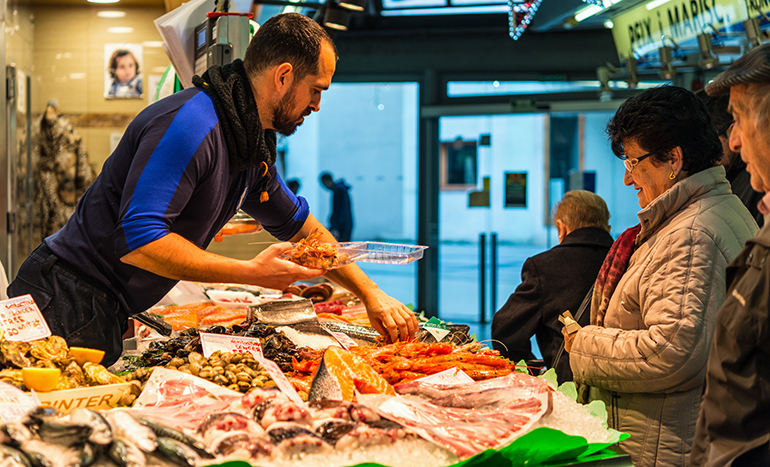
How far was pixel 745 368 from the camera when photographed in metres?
1.41

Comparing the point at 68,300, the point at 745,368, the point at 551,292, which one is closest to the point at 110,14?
the point at 68,300

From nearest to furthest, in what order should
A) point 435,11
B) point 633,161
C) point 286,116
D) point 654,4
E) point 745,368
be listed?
1. point 745,368
2. point 286,116
3. point 633,161
4. point 654,4
5. point 435,11

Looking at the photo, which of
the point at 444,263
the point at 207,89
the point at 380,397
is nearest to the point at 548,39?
the point at 444,263

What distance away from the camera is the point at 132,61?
18.6 feet

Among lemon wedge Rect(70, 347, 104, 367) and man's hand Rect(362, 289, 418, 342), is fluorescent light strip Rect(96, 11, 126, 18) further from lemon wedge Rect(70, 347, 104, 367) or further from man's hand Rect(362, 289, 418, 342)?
lemon wedge Rect(70, 347, 104, 367)

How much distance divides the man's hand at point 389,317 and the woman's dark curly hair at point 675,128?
1.03 metres

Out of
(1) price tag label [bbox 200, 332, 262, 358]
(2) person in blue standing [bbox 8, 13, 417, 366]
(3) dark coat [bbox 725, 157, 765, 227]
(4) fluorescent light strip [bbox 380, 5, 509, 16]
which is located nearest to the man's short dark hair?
(2) person in blue standing [bbox 8, 13, 417, 366]

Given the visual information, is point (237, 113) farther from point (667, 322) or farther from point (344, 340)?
point (667, 322)

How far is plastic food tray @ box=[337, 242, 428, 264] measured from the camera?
91.0 inches

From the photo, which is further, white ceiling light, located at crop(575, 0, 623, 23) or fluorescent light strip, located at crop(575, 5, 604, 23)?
fluorescent light strip, located at crop(575, 5, 604, 23)

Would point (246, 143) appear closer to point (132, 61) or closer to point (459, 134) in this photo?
point (132, 61)

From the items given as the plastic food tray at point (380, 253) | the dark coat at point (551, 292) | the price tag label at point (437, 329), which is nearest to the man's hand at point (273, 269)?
the plastic food tray at point (380, 253)

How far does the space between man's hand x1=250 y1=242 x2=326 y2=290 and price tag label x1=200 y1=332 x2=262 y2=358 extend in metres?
0.18

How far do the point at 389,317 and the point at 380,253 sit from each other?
237 millimetres
